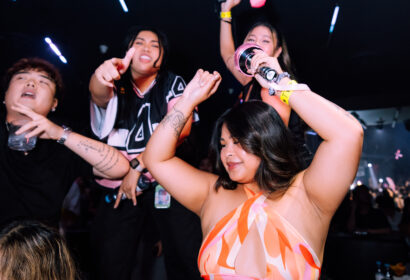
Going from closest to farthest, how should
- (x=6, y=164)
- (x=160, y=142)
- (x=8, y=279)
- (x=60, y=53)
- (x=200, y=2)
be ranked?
(x=8, y=279) < (x=160, y=142) < (x=6, y=164) < (x=200, y=2) < (x=60, y=53)

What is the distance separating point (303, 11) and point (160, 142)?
10.2ft

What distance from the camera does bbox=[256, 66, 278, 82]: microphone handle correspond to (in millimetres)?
1280

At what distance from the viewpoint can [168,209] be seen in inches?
72.0

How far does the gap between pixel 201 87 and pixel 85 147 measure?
2.29ft

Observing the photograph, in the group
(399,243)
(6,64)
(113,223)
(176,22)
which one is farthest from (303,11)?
(6,64)

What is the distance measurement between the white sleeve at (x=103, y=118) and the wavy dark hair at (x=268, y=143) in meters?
0.76

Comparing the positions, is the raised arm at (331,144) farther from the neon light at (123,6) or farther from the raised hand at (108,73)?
the neon light at (123,6)

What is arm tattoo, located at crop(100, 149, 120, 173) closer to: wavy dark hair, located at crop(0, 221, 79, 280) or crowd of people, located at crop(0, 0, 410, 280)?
crowd of people, located at crop(0, 0, 410, 280)

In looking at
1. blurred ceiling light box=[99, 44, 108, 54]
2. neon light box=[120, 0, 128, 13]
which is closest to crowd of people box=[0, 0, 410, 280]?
neon light box=[120, 0, 128, 13]

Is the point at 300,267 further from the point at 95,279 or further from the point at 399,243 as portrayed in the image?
the point at 399,243

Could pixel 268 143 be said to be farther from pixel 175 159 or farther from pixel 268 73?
pixel 175 159

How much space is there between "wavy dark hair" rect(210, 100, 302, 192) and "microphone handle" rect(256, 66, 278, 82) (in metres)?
0.21

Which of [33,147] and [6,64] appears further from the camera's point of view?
[6,64]

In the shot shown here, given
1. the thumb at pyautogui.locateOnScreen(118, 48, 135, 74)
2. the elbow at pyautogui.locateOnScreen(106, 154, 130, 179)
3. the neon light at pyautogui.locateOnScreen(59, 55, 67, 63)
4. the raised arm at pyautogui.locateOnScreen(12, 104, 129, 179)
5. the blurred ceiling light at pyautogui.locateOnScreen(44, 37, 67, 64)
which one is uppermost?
the blurred ceiling light at pyautogui.locateOnScreen(44, 37, 67, 64)
